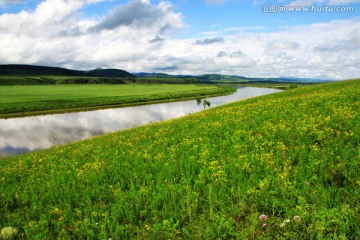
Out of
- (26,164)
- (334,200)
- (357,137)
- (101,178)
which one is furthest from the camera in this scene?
(26,164)

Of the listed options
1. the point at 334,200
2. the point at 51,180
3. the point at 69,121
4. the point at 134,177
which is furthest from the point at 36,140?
the point at 334,200

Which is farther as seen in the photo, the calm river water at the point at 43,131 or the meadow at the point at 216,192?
the calm river water at the point at 43,131

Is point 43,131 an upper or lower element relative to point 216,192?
lower

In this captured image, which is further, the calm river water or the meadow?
→ the calm river water

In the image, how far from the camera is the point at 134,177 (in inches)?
321

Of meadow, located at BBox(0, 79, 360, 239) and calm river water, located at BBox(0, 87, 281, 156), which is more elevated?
meadow, located at BBox(0, 79, 360, 239)

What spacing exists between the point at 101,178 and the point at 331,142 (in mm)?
7256

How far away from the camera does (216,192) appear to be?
6285 millimetres

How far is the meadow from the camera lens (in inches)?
192

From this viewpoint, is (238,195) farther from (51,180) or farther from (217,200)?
(51,180)

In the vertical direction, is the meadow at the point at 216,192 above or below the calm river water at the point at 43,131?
above

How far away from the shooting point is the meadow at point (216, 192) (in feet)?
16.0

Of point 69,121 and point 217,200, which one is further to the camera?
point 69,121

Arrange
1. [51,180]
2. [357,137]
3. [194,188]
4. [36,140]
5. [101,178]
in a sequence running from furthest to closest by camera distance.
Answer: [36,140] → [51,180] → [101,178] → [357,137] → [194,188]
